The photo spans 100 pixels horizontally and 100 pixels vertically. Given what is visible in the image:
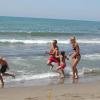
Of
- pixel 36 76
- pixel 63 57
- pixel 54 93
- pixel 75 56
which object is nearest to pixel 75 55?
pixel 75 56

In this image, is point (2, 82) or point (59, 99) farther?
point (2, 82)

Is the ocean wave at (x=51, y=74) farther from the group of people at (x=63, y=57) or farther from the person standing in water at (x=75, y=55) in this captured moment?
the person standing in water at (x=75, y=55)

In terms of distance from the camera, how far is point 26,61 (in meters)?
17.5

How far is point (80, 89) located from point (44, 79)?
9.36 ft

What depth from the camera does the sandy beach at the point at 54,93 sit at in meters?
8.88

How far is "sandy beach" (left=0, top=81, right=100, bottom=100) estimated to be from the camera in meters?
8.88

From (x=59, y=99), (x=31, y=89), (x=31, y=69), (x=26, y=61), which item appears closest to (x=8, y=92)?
(x=31, y=89)

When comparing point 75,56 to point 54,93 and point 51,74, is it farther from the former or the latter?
point 54,93

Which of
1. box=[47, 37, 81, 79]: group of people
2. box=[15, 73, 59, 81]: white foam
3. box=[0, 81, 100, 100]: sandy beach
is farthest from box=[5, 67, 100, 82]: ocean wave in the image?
box=[0, 81, 100, 100]: sandy beach

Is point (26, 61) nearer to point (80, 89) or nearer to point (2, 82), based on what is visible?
point (2, 82)

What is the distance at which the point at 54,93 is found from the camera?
9.46 metres

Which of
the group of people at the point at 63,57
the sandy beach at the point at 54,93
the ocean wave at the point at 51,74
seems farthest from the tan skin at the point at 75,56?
the sandy beach at the point at 54,93

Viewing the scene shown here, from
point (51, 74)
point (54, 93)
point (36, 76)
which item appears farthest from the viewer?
point (51, 74)

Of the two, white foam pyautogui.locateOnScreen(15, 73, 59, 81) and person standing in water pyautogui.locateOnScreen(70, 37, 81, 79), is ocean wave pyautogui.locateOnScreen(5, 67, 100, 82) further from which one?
person standing in water pyautogui.locateOnScreen(70, 37, 81, 79)
